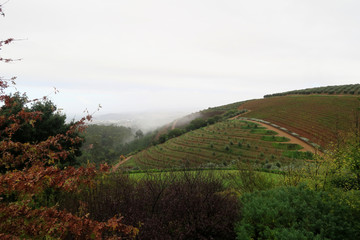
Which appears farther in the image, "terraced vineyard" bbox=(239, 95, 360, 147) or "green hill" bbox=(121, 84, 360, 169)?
"terraced vineyard" bbox=(239, 95, 360, 147)

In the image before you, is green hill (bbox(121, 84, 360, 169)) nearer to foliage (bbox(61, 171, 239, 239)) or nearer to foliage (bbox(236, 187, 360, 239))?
foliage (bbox(61, 171, 239, 239))

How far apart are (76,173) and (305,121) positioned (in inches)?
1266

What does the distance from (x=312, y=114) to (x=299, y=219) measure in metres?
31.6

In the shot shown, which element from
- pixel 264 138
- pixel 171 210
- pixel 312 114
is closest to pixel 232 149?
pixel 264 138

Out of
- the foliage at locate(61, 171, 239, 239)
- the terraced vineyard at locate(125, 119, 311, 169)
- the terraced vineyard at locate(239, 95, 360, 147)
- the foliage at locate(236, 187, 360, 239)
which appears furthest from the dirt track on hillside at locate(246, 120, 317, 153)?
the foliage at locate(61, 171, 239, 239)

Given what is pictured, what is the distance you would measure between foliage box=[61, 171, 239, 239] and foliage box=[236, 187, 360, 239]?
1.66 ft

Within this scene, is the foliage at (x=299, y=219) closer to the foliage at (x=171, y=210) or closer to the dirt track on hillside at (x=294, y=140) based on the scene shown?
the foliage at (x=171, y=210)

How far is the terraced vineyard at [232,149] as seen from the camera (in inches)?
834

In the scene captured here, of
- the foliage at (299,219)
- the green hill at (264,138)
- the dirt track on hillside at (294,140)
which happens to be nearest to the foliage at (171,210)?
the foliage at (299,219)

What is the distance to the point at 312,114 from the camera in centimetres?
3014

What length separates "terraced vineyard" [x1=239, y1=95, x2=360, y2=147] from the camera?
2433cm

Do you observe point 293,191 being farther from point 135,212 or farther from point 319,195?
point 135,212

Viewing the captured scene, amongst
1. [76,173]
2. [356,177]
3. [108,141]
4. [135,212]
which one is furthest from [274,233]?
[108,141]

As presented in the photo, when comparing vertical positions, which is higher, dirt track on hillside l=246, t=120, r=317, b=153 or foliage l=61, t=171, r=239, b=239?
foliage l=61, t=171, r=239, b=239
